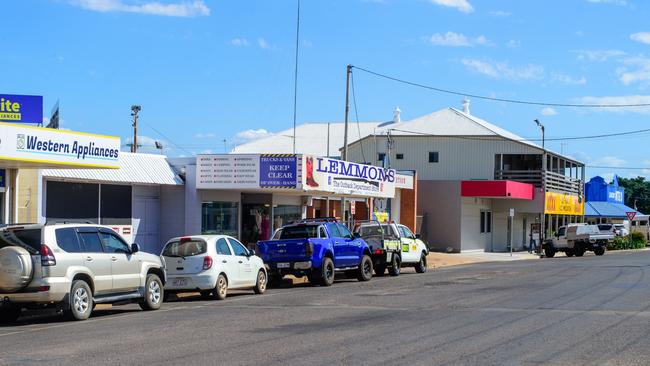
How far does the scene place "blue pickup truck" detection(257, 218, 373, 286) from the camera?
75.4 feet

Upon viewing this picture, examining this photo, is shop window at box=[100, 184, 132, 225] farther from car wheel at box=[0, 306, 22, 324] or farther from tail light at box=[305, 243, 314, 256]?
car wheel at box=[0, 306, 22, 324]

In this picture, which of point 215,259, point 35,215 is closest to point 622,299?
point 215,259

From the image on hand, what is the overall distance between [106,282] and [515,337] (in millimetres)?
7804

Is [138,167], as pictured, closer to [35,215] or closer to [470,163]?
[35,215]

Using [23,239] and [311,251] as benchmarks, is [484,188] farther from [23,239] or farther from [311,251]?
[23,239]

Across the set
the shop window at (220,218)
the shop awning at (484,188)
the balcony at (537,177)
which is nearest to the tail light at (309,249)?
the shop window at (220,218)

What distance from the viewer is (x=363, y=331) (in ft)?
42.1

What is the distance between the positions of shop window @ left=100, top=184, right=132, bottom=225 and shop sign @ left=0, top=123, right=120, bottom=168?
4.24 m

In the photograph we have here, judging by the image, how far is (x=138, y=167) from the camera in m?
26.9

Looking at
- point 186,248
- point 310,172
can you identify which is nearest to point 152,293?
point 186,248

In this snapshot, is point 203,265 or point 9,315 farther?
point 203,265

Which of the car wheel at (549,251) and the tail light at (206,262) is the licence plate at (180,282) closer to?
the tail light at (206,262)

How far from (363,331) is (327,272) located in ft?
34.9

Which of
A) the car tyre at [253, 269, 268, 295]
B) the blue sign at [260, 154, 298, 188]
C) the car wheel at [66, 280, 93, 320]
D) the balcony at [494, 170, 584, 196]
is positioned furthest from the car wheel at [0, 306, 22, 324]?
the balcony at [494, 170, 584, 196]
